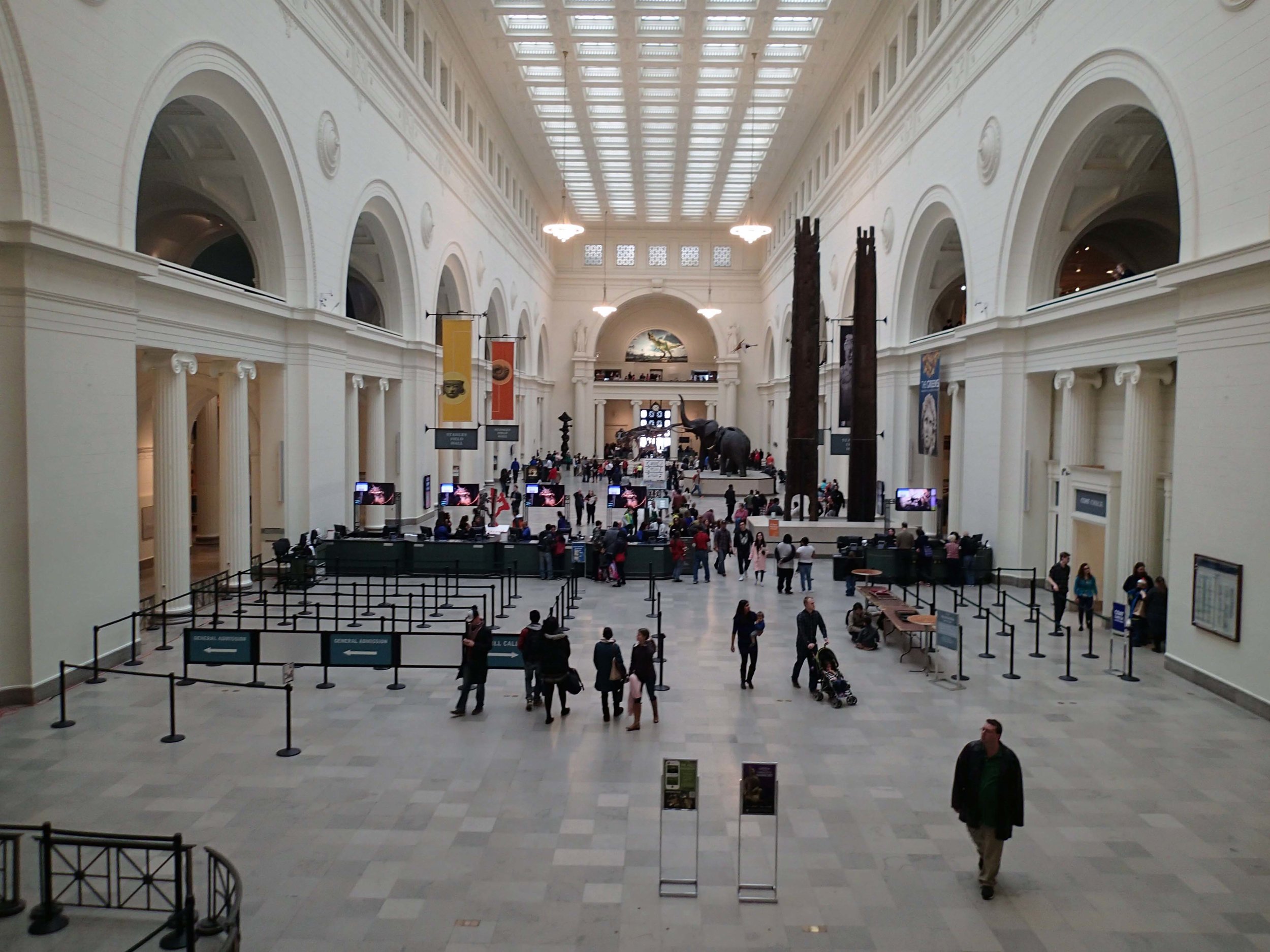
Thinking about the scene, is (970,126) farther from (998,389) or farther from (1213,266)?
(1213,266)

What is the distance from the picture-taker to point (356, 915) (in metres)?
5.60

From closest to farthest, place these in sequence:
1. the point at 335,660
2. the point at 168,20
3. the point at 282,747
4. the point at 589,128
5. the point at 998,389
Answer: the point at 282,747
the point at 335,660
the point at 168,20
the point at 998,389
the point at 589,128

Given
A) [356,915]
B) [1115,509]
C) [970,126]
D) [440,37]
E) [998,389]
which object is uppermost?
[440,37]

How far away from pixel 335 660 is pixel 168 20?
897 cm

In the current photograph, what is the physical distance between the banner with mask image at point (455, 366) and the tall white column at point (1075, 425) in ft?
45.9

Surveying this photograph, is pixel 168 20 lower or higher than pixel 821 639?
higher

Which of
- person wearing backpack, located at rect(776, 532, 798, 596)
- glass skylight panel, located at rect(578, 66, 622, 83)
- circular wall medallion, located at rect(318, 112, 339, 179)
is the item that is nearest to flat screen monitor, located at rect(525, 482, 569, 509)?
person wearing backpack, located at rect(776, 532, 798, 596)

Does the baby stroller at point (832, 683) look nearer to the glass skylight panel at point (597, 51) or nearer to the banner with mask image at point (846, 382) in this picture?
the banner with mask image at point (846, 382)

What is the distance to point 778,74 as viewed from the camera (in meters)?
30.2

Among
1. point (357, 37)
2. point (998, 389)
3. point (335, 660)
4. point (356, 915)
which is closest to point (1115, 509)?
point (998, 389)

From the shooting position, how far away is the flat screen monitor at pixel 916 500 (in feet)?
64.7

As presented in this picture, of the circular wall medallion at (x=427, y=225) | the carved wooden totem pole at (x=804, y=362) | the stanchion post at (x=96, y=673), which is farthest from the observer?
the circular wall medallion at (x=427, y=225)

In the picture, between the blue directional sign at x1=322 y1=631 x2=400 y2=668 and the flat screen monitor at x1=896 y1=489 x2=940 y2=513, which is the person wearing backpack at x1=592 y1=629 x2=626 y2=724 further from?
the flat screen monitor at x1=896 y1=489 x2=940 y2=513

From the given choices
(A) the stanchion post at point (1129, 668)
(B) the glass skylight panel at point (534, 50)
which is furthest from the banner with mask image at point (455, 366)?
(A) the stanchion post at point (1129, 668)
